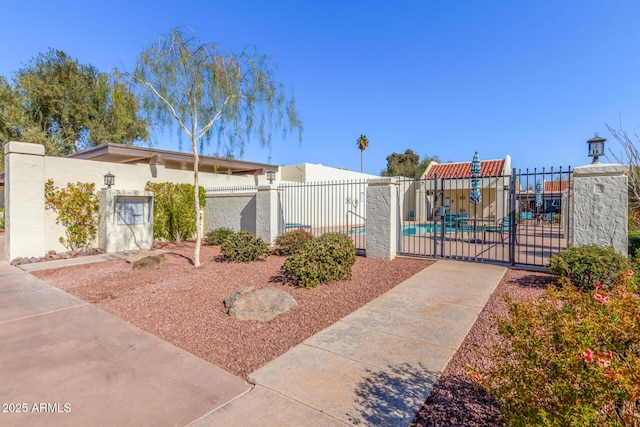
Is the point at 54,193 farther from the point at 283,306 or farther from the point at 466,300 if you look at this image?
the point at 466,300

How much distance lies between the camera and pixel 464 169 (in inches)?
937

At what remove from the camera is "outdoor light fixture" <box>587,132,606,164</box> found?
22.2 ft

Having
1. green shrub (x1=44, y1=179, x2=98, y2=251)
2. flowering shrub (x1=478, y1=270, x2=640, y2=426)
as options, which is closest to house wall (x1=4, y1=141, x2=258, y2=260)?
green shrub (x1=44, y1=179, x2=98, y2=251)

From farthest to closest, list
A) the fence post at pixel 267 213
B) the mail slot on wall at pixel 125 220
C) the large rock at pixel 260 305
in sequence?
the fence post at pixel 267 213, the mail slot on wall at pixel 125 220, the large rock at pixel 260 305

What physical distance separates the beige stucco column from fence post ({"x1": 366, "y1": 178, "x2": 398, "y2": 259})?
977 cm

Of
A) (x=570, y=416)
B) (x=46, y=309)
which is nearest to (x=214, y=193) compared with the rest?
(x=46, y=309)

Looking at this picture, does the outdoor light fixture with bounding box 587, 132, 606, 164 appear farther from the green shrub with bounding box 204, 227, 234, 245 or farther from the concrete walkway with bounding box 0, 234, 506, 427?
the green shrub with bounding box 204, 227, 234, 245

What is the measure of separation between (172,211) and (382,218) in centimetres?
867

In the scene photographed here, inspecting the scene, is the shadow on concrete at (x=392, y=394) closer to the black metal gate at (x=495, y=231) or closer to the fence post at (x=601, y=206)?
the black metal gate at (x=495, y=231)

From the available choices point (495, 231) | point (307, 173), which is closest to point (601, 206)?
point (495, 231)

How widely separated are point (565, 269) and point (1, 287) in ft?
36.1

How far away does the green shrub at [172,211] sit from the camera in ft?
40.4

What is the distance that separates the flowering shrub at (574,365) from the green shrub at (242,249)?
23.9 feet

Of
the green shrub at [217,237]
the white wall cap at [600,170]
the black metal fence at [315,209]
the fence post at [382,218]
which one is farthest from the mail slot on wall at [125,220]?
the white wall cap at [600,170]
